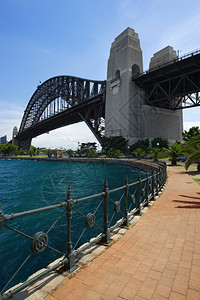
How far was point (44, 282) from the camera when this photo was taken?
8.82 feet

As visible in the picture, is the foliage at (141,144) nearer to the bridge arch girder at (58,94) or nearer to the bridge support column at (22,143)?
the bridge arch girder at (58,94)

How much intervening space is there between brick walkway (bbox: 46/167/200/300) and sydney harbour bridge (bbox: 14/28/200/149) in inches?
1779

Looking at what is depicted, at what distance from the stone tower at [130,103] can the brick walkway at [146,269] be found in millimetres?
49362

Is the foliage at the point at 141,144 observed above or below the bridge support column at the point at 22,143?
below

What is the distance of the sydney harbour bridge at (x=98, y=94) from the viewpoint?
153 feet

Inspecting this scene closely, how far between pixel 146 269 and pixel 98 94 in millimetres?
69118

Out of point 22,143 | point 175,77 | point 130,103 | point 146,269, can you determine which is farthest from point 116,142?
point 22,143

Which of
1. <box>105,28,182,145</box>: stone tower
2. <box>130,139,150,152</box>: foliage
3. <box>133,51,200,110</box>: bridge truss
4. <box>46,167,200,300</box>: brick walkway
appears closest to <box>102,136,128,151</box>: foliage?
<box>105,28,182,145</box>: stone tower

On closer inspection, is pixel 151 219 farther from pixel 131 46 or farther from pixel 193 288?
pixel 131 46

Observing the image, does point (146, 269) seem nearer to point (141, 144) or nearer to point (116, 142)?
point (141, 144)

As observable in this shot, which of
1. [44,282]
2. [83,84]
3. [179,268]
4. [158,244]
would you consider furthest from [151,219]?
[83,84]

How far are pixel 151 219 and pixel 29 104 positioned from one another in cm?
13036

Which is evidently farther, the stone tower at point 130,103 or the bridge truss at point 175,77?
the stone tower at point 130,103

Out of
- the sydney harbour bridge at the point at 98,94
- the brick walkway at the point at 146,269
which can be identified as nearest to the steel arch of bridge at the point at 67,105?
the sydney harbour bridge at the point at 98,94
